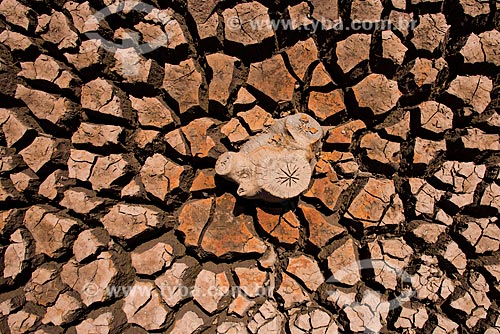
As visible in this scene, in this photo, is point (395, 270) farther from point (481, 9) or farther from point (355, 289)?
point (481, 9)

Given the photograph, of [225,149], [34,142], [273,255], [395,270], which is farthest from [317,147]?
[34,142]

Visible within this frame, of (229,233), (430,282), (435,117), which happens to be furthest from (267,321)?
(435,117)

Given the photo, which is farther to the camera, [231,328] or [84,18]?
[84,18]

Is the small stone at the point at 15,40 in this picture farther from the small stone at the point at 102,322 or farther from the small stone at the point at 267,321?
the small stone at the point at 267,321

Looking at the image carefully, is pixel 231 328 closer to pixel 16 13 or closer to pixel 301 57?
pixel 301 57

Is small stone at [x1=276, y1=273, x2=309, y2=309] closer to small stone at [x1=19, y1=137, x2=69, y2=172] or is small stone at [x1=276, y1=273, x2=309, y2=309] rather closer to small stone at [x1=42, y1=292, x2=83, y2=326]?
small stone at [x1=42, y1=292, x2=83, y2=326]

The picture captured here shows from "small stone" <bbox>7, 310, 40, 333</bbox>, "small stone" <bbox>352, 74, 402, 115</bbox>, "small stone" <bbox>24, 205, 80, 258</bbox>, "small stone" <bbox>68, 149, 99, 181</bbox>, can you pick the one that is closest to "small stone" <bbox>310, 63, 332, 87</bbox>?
"small stone" <bbox>352, 74, 402, 115</bbox>
